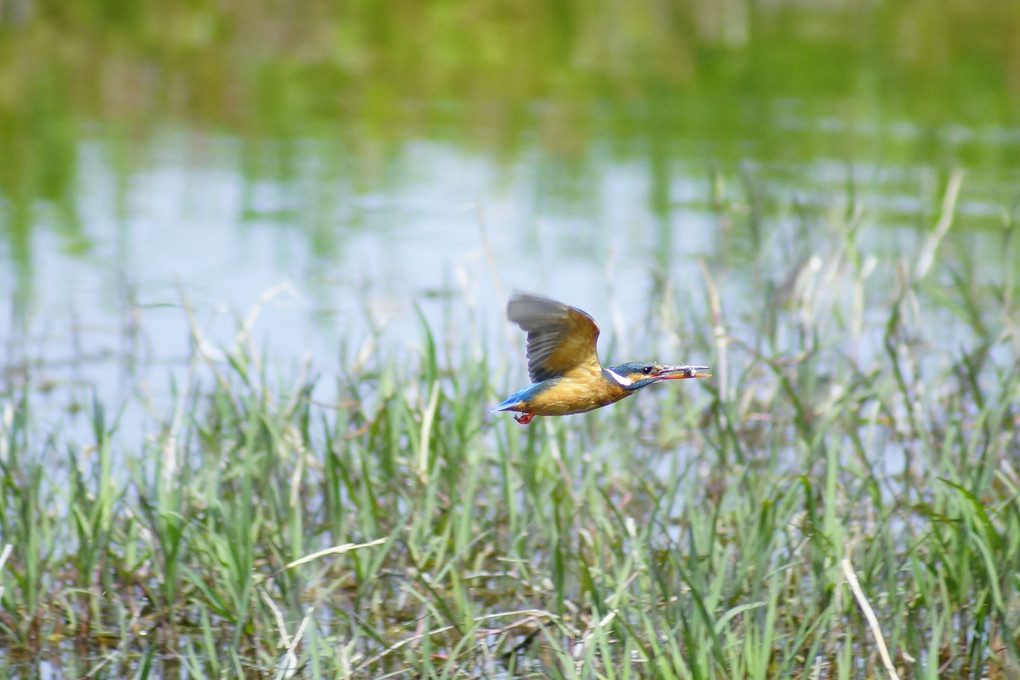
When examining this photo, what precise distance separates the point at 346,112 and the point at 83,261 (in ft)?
12.8

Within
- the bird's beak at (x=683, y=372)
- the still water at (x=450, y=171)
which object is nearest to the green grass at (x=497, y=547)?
the still water at (x=450, y=171)

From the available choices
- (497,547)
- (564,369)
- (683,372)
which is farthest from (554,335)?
(497,547)

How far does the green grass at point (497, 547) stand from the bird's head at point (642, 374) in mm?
1017

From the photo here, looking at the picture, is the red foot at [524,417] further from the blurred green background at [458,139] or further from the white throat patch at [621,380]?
the blurred green background at [458,139]

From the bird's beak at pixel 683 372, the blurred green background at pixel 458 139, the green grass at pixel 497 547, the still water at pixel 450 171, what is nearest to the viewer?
the bird's beak at pixel 683 372

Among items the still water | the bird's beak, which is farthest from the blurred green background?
the bird's beak

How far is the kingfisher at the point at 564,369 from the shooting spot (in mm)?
1571

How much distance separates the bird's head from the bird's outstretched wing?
4 centimetres

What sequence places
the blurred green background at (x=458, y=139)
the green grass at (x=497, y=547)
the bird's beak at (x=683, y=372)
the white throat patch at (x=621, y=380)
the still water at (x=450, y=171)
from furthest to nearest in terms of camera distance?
the blurred green background at (x=458, y=139) < the still water at (x=450, y=171) < the green grass at (x=497, y=547) < the white throat patch at (x=621, y=380) < the bird's beak at (x=683, y=372)

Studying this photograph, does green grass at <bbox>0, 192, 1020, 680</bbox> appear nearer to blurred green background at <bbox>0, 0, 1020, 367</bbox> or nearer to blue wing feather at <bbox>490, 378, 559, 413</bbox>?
blurred green background at <bbox>0, 0, 1020, 367</bbox>

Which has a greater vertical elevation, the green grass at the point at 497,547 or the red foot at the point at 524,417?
the red foot at the point at 524,417

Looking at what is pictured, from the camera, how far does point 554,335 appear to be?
5.56 ft

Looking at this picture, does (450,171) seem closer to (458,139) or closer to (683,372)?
(458,139)

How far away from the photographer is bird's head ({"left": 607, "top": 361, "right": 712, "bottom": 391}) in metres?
1.49
